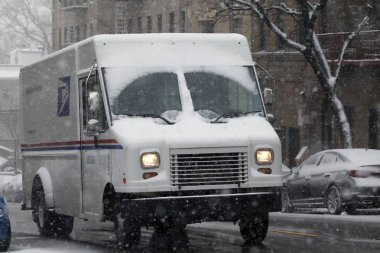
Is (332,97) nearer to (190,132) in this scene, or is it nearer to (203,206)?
(190,132)

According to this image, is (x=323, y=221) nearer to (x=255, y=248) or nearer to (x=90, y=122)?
(x=255, y=248)

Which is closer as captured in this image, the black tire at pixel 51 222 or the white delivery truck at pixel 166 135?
the white delivery truck at pixel 166 135

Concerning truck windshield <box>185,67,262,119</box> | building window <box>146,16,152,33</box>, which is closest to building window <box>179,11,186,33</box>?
building window <box>146,16,152,33</box>

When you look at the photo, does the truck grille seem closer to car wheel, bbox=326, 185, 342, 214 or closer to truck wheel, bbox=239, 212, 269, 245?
truck wheel, bbox=239, 212, 269, 245

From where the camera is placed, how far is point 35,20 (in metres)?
84.6

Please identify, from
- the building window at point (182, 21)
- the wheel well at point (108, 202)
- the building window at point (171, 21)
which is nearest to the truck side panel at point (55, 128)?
the wheel well at point (108, 202)

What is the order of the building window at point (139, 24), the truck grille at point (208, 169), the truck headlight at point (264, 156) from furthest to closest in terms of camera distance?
the building window at point (139, 24) → the truck headlight at point (264, 156) → the truck grille at point (208, 169)

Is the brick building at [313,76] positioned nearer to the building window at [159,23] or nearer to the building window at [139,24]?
the building window at [159,23]

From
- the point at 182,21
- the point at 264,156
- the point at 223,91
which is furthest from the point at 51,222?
the point at 182,21

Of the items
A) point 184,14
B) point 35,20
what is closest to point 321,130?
point 184,14

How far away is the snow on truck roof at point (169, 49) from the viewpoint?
1484 centimetres

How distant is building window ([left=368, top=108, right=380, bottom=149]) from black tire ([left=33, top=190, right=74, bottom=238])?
22.9m

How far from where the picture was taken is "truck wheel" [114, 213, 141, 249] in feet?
46.1

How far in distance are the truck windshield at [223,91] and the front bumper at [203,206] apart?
4.19ft
